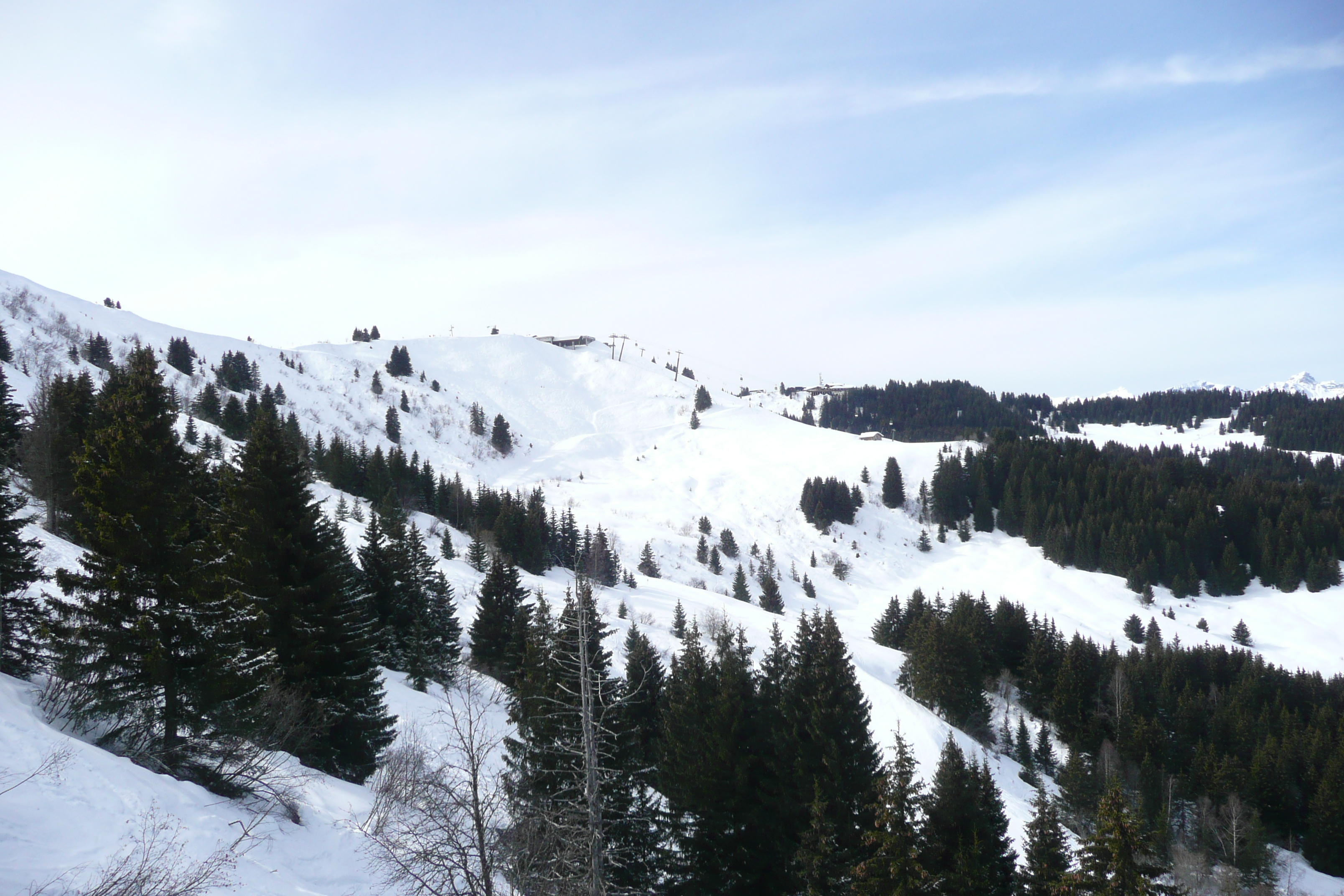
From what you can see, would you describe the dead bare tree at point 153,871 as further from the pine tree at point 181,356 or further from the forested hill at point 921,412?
the forested hill at point 921,412

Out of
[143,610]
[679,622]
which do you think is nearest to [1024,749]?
[679,622]

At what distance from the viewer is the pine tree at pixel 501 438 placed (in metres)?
109

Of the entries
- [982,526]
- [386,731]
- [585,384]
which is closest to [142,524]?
[386,731]

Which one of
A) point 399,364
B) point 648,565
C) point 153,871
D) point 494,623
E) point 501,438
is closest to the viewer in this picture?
point 153,871

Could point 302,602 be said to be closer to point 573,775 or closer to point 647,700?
point 573,775

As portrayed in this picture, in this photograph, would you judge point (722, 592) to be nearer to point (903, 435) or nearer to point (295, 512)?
point (295, 512)

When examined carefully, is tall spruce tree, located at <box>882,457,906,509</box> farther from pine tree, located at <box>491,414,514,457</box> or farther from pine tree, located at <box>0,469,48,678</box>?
pine tree, located at <box>0,469,48,678</box>

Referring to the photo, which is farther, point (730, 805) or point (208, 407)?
point (208, 407)

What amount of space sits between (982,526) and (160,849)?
107m

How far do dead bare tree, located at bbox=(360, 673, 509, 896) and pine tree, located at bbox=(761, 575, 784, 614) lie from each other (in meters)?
49.4

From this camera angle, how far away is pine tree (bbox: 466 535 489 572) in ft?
174

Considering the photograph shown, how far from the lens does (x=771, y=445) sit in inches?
4712

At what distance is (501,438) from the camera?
10950cm

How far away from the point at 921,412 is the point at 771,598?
122858 millimetres
